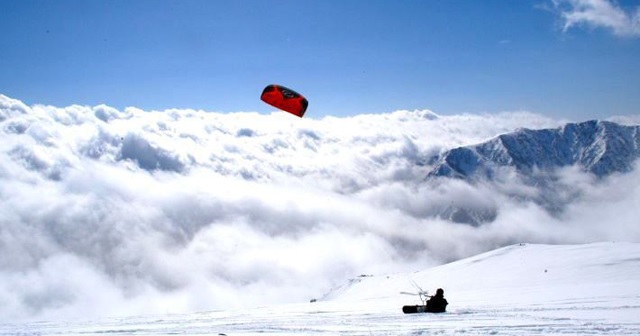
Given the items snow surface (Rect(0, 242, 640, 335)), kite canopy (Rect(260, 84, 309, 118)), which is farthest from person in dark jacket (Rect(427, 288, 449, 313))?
kite canopy (Rect(260, 84, 309, 118))

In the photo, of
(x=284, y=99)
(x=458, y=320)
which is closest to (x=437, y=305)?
(x=458, y=320)

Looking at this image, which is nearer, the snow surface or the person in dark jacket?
the snow surface

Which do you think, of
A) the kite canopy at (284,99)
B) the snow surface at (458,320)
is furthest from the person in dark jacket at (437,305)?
the kite canopy at (284,99)

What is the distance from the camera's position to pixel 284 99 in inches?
1420

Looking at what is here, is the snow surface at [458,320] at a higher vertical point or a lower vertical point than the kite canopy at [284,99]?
lower

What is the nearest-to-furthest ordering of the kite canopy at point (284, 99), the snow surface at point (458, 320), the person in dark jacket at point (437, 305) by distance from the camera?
the snow surface at point (458, 320) < the person in dark jacket at point (437, 305) < the kite canopy at point (284, 99)

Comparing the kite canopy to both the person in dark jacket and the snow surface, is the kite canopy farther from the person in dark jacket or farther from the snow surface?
the person in dark jacket

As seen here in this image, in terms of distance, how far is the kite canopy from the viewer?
3581 centimetres

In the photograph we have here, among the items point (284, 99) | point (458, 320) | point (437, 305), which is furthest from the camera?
point (284, 99)

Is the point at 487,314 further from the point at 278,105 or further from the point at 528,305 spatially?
the point at 278,105

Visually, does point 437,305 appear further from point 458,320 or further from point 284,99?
point 284,99

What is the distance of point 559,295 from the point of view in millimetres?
19078

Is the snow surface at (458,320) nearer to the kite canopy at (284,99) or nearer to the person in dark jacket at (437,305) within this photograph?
the person in dark jacket at (437,305)

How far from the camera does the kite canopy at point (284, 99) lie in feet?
117
